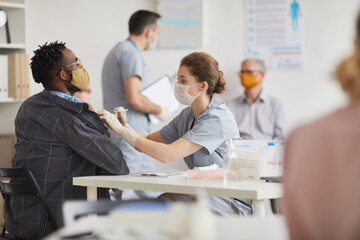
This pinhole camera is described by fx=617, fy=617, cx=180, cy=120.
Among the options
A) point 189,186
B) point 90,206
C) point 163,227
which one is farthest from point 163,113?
point 163,227

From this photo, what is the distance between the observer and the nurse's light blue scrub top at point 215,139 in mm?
2742

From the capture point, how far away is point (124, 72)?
4035 millimetres

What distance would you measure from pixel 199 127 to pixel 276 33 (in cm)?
240

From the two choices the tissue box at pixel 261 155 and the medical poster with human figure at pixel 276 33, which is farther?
the medical poster with human figure at pixel 276 33

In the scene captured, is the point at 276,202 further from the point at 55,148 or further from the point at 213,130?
the point at 55,148

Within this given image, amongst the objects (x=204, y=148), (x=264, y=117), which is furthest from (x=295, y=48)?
(x=204, y=148)

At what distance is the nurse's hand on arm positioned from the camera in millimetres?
2834

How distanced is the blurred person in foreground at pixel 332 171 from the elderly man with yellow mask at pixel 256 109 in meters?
3.85

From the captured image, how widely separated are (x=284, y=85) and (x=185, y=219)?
403 centimetres

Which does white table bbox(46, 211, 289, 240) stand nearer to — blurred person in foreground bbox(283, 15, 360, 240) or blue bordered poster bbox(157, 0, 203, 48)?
blurred person in foreground bbox(283, 15, 360, 240)

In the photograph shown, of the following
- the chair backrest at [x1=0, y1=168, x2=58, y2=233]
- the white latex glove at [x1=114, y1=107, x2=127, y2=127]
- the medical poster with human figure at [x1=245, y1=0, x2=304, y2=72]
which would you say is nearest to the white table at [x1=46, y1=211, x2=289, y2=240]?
the chair backrest at [x1=0, y1=168, x2=58, y2=233]

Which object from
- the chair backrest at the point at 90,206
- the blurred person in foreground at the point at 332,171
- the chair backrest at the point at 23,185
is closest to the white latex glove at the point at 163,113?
the chair backrest at the point at 23,185

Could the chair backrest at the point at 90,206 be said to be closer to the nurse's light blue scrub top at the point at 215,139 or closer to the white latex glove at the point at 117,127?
the nurse's light blue scrub top at the point at 215,139

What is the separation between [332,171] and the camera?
3.24ft
